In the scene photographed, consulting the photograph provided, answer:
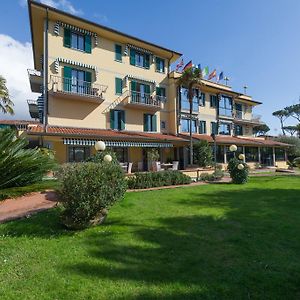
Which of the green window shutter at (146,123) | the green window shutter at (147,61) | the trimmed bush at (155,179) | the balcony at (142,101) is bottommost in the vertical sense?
the trimmed bush at (155,179)

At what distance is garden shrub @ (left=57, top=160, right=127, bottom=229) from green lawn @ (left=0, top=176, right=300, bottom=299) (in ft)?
1.45

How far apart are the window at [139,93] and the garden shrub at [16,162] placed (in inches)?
735

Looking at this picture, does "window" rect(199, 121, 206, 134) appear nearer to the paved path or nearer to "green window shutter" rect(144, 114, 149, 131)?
"green window shutter" rect(144, 114, 149, 131)

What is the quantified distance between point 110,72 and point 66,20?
6379 millimetres

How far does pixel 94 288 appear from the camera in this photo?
199 inches

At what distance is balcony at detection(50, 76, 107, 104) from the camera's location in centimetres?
2491

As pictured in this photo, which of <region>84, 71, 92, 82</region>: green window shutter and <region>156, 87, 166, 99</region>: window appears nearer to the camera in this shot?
<region>84, 71, 92, 82</region>: green window shutter

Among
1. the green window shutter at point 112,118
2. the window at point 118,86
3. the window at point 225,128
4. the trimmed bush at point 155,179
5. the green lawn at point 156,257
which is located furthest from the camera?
the window at point 225,128

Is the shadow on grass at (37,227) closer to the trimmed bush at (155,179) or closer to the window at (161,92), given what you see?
the trimmed bush at (155,179)

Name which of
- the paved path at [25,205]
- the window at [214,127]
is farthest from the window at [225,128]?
the paved path at [25,205]

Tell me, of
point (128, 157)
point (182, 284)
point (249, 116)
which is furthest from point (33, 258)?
point (249, 116)

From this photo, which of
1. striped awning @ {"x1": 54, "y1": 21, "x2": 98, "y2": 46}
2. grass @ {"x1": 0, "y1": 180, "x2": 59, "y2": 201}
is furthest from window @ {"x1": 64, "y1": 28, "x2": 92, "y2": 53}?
grass @ {"x1": 0, "y1": 180, "x2": 59, "y2": 201}

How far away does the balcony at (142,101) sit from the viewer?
29.9 m

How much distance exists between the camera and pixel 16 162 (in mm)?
11609
